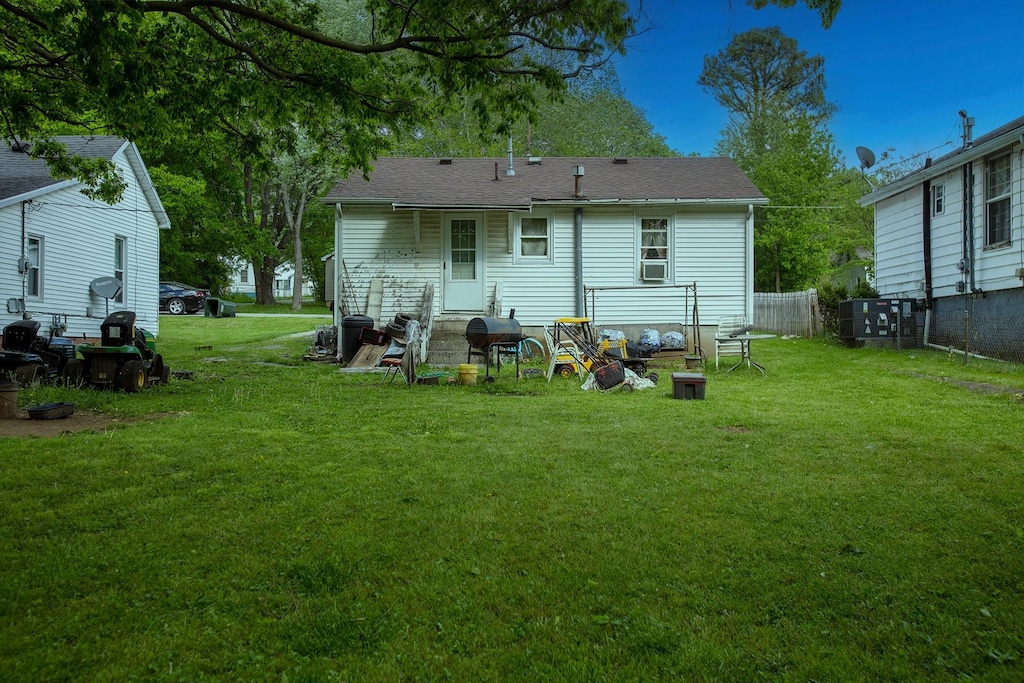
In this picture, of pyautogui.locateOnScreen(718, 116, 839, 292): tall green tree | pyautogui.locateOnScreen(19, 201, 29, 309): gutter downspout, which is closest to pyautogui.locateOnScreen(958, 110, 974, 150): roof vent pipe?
pyautogui.locateOnScreen(718, 116, 839, 292): tall green tree

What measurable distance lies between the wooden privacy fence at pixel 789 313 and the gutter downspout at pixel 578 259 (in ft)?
27.9

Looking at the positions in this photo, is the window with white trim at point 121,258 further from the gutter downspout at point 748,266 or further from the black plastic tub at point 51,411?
the gutter downspout at point 748,266

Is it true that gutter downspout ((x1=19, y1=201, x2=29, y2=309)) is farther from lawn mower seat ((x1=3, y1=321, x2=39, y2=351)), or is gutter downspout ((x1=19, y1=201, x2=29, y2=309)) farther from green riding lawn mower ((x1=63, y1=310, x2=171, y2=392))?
green riding lawn mower ((x1=63, y1=310, x2=171, y2=392))

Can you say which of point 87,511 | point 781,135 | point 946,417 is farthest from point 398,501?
point 781,135

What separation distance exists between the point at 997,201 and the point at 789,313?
8.71 meters

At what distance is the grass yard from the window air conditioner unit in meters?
8.63

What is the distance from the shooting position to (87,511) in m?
4.38

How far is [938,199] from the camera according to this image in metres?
15.5

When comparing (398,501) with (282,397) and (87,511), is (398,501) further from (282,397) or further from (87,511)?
(282,397)

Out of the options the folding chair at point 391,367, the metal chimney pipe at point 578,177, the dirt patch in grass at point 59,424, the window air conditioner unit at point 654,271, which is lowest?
the dirt patch in grass at point 59,424

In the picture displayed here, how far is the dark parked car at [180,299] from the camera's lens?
102 ft

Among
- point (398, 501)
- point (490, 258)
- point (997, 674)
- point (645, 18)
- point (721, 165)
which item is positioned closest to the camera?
point (997, 674)

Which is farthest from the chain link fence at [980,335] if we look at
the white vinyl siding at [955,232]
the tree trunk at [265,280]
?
the tree trunk at [265,280]

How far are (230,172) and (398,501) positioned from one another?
35211mm
